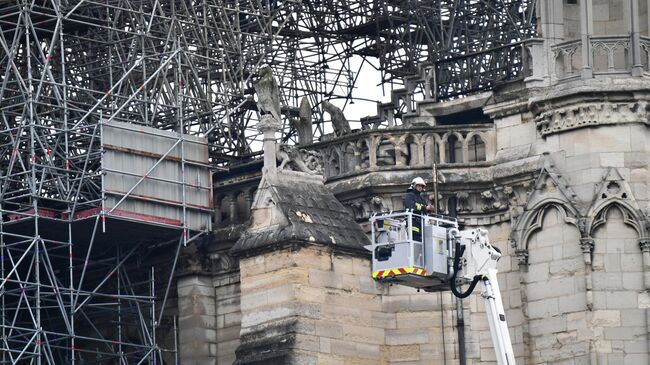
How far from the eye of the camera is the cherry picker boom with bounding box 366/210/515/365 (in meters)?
45.2

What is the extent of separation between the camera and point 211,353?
55531 millimetres

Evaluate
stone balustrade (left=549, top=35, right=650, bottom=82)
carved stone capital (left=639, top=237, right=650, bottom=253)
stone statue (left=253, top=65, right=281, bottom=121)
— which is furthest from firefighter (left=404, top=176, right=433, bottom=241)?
stone statue (left=253, top=65, right=281, bottom=121)

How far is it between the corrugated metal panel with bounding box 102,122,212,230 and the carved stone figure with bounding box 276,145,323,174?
9.56 ft

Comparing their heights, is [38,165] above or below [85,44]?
below

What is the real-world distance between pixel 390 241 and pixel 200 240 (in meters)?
10.5

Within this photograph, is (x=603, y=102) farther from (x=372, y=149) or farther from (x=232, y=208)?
(x=232, y=208)

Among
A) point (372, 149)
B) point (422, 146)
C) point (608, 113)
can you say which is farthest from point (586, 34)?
point (372, 149)

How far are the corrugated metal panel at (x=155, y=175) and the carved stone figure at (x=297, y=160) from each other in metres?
2.91

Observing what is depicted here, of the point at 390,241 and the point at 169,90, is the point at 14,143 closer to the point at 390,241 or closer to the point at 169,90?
the point at 169,90

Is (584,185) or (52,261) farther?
(52,261)

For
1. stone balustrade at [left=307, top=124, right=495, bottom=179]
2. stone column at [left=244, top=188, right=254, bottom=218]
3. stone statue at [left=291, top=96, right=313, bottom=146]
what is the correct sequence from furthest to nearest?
stone statue at [left=291, top=96, right=313, bottom=146] → stone column at [left=244, top=188, right=254, bottom=218] → stone balustrade at [left=307, top=124, right=495, bottom=179]

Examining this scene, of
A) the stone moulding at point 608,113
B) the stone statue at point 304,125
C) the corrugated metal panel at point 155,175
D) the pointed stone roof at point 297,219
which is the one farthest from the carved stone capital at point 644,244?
the corrugated metal panel at point 155,175

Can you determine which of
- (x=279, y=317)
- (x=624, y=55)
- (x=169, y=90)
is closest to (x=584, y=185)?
(x=624, y=55)

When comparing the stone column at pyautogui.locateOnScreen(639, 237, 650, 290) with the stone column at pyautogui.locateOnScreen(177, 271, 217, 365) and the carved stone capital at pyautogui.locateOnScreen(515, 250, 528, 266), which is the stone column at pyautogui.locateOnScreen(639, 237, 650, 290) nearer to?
the carved stone capital at pyautogui.locateOnScreen(515, 250, 528, 266)
